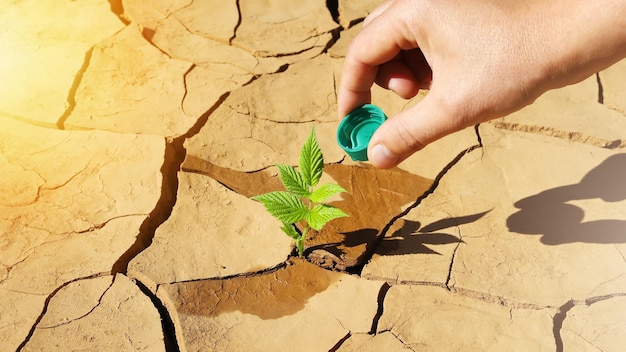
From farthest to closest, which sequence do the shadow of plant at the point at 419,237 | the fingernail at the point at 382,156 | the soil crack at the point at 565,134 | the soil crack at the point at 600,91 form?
1. the soil crack at the point at 600,91
2. the soil crack at the point at 565,134
3. the shadow of plant at the point at 419,237
4. the fingernail at the point at 382,156

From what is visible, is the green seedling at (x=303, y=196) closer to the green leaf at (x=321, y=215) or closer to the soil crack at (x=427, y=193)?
the green leaf at (x=321, y=215)

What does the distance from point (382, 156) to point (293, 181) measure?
0.48m

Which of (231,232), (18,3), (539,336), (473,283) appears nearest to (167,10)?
(18,3)

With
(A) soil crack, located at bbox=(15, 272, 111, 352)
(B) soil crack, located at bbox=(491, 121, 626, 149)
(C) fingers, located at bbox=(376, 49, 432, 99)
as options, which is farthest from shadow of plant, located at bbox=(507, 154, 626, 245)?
(A) soil crack, located at bbox=(15, 272, 111, 352)

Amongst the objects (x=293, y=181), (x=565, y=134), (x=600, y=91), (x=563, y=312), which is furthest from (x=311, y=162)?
(x=600, y=91)

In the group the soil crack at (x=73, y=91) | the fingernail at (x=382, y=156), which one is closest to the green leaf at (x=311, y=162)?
the fingernail at (x=382, y=156)

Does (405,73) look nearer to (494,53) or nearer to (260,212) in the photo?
(494,53)

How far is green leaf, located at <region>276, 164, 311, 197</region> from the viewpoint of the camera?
2283 millimetres

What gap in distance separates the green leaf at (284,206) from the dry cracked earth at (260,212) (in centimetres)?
21

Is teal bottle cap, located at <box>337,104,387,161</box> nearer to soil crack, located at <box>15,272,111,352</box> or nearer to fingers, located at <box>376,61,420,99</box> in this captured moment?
fingers, located at <box>376,61,420,99</box>

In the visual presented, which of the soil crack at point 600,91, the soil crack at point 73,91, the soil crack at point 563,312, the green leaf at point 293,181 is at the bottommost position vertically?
the soil crack at point 563,312

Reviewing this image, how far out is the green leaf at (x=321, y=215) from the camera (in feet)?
7.16

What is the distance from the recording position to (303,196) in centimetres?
229

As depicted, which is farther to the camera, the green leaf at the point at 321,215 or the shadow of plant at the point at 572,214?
the shadow of plant at the point at 572,214
